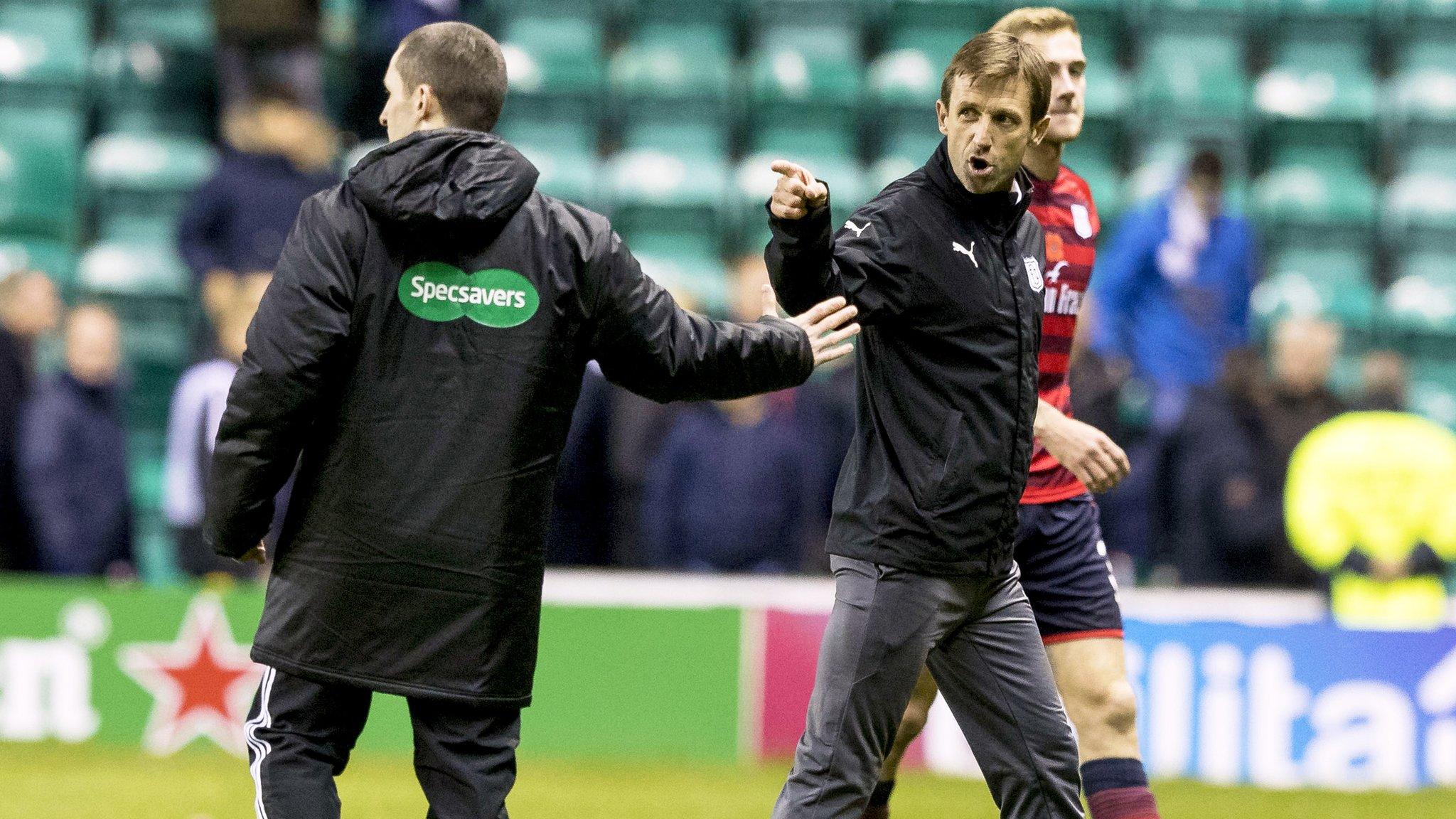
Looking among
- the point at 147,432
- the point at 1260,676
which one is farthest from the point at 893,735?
the point at 147,432

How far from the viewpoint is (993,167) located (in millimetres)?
4488

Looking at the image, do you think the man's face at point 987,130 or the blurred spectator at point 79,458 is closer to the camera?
the man's face at point 987,130

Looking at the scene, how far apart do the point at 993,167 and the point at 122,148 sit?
8.10 meters

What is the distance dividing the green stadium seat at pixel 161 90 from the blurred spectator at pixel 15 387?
222 centimetres

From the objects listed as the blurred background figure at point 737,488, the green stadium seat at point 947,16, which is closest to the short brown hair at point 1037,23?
the blurred background figure at point 737,488

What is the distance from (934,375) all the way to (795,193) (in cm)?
57

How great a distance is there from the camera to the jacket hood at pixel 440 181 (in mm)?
4098

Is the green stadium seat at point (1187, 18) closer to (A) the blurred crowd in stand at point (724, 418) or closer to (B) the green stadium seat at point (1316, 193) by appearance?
(B) the green stadium seat at point (1316, 193)

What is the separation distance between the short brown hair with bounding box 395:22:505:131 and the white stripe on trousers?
4.24 ft

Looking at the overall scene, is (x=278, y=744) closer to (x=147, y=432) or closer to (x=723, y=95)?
(x=147, y=432)

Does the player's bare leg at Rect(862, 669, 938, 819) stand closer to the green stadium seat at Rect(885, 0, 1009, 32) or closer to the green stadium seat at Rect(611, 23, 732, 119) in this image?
the green stadium seat at Rect(611, 23, 732, 119)

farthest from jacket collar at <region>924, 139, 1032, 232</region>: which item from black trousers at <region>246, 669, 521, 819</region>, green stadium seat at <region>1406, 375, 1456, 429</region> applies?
green stadium seat at <region>1406, 375, 1456, 429</region>

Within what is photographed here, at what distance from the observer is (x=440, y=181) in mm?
4113

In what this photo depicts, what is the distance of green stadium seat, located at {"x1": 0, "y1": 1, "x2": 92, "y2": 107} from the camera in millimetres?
11703
